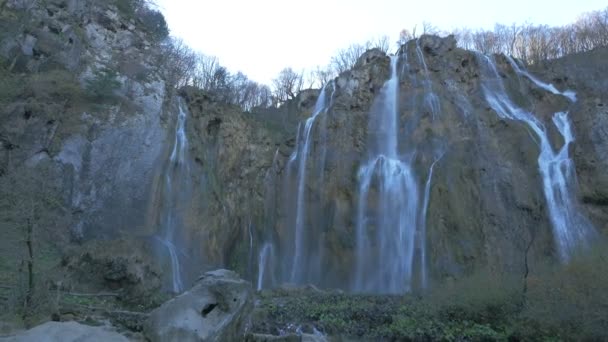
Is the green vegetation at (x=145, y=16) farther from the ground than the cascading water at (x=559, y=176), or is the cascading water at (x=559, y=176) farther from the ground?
the green vegetation at (x=145, y=16)

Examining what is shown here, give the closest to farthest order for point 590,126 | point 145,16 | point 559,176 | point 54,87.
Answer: point 54,87 < point 559,176 < point 590,126 < point 145,16

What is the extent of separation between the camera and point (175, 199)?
24938mm

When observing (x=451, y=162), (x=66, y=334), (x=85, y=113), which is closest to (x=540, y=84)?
(x=451, y=162)

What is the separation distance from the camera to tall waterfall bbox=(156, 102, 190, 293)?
75.3ft

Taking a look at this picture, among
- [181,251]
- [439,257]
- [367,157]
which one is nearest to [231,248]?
[181,251]

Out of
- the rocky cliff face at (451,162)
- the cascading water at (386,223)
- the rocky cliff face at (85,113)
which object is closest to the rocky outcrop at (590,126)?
the rocky cliff face at (451,162)

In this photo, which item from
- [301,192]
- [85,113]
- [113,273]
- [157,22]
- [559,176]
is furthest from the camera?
[157,22]

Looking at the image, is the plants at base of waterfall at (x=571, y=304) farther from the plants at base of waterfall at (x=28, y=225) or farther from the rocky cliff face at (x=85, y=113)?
the rocky cliff face at (x=85, y=113)

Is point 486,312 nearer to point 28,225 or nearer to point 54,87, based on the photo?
point 28,225

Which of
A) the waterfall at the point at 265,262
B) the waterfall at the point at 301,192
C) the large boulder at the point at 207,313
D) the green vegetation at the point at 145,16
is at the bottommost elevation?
the large boulder at the point at 207,313

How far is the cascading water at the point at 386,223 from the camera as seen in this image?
24.6m

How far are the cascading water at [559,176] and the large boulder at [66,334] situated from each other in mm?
17774

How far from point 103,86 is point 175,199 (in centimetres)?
662

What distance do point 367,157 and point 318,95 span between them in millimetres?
7897
